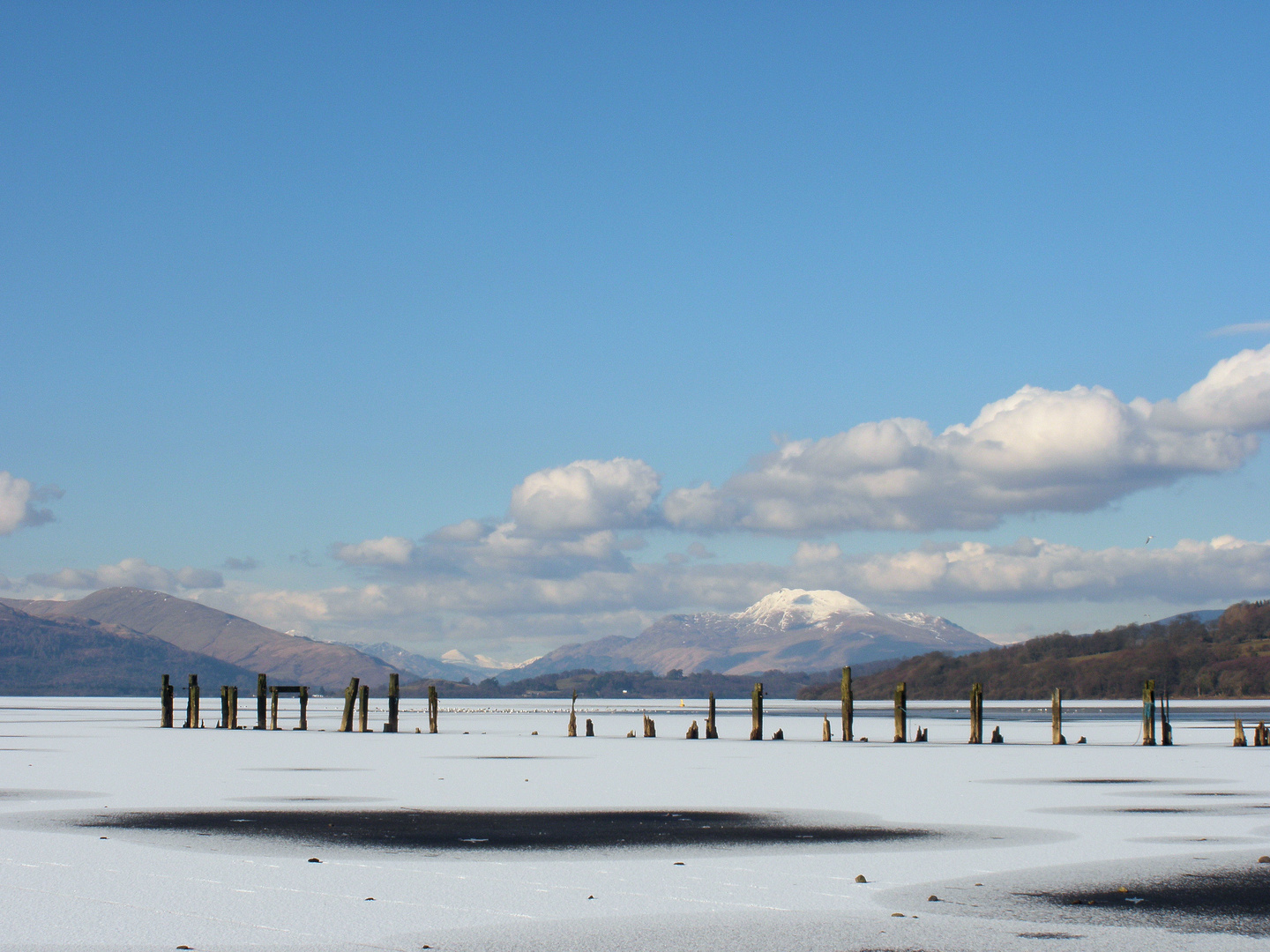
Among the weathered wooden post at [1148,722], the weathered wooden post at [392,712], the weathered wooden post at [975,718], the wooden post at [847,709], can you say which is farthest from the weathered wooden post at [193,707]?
the weathered wooden post at [1148,722]

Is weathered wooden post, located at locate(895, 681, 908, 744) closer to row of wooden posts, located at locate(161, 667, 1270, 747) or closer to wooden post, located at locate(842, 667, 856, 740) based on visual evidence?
row of wooden posts, located at locate(161, 667, 1270, 747)

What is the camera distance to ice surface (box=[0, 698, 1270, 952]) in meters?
13.7

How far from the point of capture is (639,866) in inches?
731

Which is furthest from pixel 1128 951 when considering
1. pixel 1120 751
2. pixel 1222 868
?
pixel 1120 751

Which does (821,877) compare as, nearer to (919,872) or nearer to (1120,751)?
(919,872)

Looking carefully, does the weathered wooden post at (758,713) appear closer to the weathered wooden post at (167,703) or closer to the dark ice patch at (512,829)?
the weathered wooden post at (167,703)

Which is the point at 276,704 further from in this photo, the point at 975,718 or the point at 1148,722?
the point at 1148,722

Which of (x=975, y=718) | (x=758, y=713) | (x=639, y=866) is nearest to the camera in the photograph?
(x=639, y=866)

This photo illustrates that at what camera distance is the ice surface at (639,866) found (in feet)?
45.0

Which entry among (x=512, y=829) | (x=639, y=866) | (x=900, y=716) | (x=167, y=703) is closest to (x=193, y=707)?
(x=167, y=703)

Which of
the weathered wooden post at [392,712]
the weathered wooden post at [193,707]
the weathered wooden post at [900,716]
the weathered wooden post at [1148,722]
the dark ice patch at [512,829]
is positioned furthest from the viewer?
the weathered wooden post at [193,707]

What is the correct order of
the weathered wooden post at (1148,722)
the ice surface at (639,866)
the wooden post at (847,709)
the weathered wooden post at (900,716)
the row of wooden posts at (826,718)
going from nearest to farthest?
the ice surface at (639,866), the weathered wooden post at (1148,722), the row of wooden posts at (826,718), the weathered wooden post at (900,716), the wooden post at (847,709)

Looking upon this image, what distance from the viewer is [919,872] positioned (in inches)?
708

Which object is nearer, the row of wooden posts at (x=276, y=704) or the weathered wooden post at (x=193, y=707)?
the row of wooden posts at (x=276, y=704)
